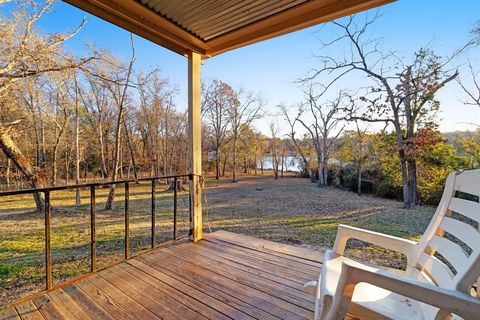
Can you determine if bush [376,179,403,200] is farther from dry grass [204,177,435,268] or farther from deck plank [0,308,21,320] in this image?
deck plank [0,308,21,320]

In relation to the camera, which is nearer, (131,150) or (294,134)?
(131,150)

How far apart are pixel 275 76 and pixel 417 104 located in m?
4.35

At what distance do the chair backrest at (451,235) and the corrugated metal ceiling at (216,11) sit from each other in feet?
5.00

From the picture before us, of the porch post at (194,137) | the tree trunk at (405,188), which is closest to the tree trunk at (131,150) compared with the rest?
the porch post at (194,137)

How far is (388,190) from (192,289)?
9.56 meters

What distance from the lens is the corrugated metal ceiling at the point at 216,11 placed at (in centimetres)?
161

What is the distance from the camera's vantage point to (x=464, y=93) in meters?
5.20

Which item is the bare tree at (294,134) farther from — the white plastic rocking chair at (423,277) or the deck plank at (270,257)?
the white plastic rocking chair at (423,277)

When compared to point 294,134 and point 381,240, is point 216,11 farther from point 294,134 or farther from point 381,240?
point 294,134

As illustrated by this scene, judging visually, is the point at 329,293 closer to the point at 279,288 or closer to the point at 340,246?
the point at 340,246

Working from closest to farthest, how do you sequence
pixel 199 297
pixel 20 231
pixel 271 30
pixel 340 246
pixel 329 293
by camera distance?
1. pixel 329 293
2. pixel 340 246
3. pixel 199 297
4. pixel 271 30
5. pixel 20 231

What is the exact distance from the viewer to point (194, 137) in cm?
247

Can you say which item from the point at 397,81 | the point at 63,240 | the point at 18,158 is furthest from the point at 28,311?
the point at 397,81

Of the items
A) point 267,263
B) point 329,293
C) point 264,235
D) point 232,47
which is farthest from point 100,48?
point 329,293
